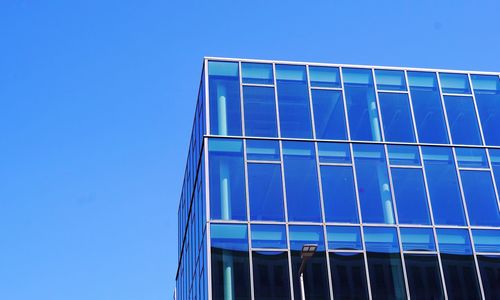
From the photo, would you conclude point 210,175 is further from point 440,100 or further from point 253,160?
point 440,100

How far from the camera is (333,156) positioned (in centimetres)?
2755

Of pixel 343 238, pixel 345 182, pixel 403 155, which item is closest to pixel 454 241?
pixel 403 155

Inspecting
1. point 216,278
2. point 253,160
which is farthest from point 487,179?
point 216,278

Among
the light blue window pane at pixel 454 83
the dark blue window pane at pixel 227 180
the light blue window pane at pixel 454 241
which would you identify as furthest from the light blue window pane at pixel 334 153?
the light blue window pane at pixel 454 83

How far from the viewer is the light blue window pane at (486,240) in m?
26.4

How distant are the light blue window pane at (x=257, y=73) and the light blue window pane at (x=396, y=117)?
4769mm

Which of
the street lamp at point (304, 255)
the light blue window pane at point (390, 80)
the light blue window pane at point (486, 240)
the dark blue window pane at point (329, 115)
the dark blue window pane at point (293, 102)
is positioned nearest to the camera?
the street lamp at point (304, 255)

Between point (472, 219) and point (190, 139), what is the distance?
538 inches

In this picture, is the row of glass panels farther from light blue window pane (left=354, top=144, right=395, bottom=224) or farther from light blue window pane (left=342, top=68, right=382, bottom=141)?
light blue window pane (left=354, top=144, right=395, bottom=224)

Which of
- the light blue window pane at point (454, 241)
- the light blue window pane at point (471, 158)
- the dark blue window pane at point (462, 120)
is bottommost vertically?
the light blue window pane at point (454, 241)

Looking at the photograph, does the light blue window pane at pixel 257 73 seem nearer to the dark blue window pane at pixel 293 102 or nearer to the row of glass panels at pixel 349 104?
the row of glass panels at pixel 349 104

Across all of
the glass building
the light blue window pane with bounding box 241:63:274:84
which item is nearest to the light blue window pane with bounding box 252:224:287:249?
the glass building

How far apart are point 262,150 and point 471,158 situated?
8731 millimetres

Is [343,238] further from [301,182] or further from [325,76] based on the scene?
[325,76]
